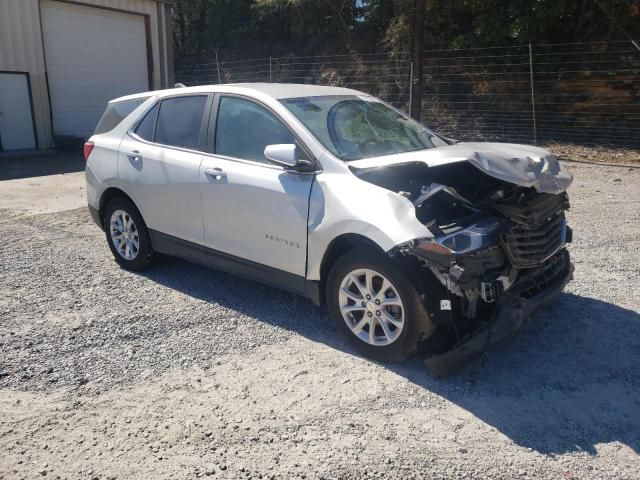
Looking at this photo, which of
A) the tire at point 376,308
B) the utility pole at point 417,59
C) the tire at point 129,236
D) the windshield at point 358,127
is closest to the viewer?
the tire at point 376,308

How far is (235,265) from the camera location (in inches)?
184

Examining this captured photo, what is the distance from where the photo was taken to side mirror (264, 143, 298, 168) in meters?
4.04

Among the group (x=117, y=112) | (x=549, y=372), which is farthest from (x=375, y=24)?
(x=549, y=372)

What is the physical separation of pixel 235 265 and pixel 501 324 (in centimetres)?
215

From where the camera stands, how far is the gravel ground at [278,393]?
9.56 feet

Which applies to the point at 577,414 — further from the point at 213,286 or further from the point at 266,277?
the point at 213,286

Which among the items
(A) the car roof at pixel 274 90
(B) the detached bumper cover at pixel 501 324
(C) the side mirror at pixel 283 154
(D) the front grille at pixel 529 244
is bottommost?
(B) the detached bumper cover at pixel 501 324

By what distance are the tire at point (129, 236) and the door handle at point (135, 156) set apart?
45 centimetres

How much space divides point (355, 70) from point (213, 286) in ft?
55.1

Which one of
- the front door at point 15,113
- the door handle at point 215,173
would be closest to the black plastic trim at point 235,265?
the door handle at point 215,173

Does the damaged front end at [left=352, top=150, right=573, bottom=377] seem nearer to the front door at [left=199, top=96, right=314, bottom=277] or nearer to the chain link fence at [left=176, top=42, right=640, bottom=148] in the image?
the front door at [left=199, top=96, right=314, bottom=277]

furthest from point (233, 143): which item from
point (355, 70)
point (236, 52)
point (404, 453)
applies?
point (236, 52)

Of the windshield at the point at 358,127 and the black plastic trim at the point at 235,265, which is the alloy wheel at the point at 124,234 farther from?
the windshield at the point at 358,127

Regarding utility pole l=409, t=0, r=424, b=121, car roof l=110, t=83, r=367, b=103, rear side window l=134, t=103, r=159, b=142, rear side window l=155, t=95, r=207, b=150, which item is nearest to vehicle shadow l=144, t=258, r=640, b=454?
rear side window l=155, t=95, r=207, b=150
